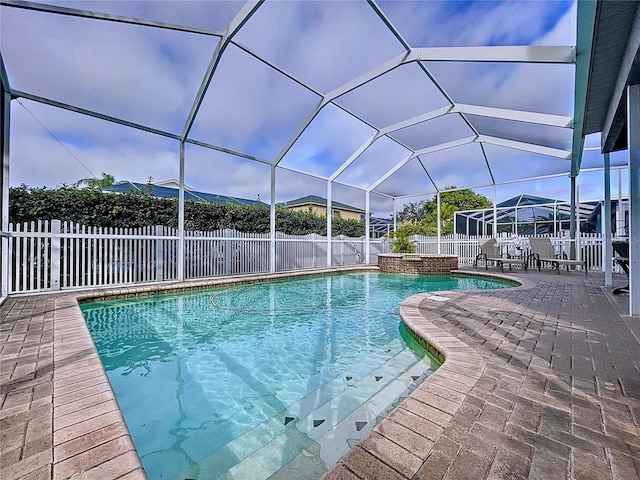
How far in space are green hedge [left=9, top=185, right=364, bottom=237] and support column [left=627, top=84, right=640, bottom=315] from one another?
32.6 feet

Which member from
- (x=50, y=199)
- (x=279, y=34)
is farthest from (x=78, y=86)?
(x=279, y=34)

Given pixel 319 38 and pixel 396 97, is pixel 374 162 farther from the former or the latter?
pixel 319 38

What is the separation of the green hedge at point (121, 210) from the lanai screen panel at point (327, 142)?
111 inches

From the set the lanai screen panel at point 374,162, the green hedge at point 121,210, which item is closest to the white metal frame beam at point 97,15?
the green hedge at point 121,210

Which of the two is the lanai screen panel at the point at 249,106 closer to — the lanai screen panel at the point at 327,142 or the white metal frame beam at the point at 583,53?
the lanai screen panel at the point at 327,142

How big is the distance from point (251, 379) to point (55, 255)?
5569mm

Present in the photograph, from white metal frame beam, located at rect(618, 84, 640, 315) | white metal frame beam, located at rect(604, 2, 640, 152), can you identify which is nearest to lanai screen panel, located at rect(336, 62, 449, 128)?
white metal frame beam, located at rect(604, 2, 640, 152)

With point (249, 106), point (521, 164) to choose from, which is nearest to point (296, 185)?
point (249, 106)

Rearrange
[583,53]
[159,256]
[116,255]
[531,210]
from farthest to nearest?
[531,210]
[159,256]
[116,255]
[583,53]

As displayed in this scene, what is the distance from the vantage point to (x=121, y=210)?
316 inches

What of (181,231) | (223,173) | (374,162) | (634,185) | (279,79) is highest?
(279,79)

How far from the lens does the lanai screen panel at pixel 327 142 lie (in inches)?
339

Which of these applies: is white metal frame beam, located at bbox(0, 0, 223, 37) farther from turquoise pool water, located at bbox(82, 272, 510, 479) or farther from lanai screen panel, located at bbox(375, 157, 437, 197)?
lanai screen panel, located at bbox(375, 157, 437, 197)

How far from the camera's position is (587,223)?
52.9ft
